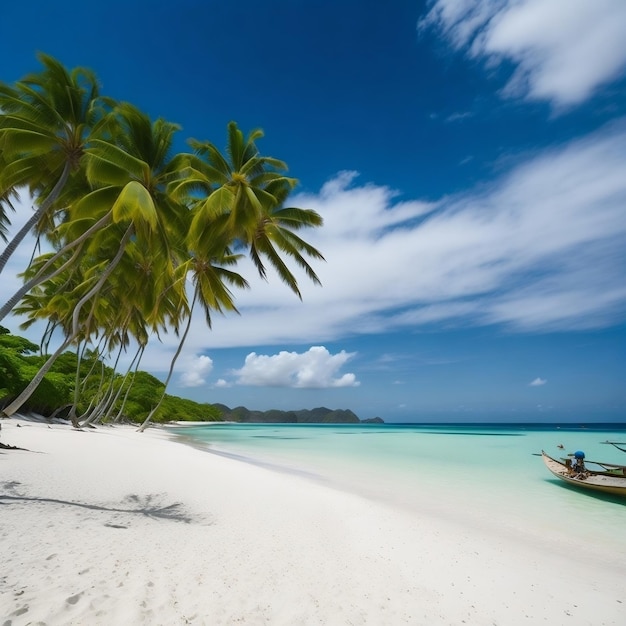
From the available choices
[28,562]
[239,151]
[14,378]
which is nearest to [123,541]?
[28,562]

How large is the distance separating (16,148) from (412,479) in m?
14.1

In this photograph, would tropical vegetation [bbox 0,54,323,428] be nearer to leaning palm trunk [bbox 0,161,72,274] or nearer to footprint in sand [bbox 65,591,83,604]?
leaning palm trunk [bbox 0,161,72,274]

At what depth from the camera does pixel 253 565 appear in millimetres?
4047

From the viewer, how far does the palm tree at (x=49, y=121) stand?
8.50 metres

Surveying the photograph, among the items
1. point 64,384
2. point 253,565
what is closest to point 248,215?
point 253,565

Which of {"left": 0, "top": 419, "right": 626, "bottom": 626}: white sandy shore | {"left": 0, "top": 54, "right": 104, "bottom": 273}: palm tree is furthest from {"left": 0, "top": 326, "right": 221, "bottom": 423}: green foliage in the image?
{"left": 0, "top": 419, "right": 626, "bottom": 626}: white sandy shore

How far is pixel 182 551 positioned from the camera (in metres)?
4.12

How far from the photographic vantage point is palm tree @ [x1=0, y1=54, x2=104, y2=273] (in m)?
8.50

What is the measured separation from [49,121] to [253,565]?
10787 millimetres

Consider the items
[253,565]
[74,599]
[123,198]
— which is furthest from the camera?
[123,198]

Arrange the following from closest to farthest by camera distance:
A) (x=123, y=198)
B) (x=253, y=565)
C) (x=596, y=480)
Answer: (x=253, y=565) → (x=123, y=198) → (x=596, y=480)

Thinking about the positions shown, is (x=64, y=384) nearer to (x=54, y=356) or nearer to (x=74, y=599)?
(x=54, y=356)

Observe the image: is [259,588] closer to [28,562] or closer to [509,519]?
[28,562]

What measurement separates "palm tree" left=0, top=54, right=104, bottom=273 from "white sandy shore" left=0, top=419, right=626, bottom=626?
6448 mm
